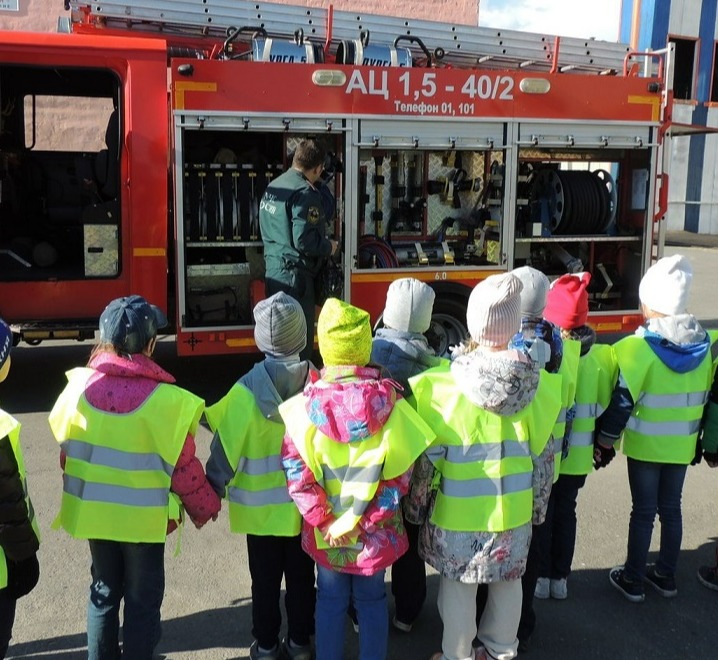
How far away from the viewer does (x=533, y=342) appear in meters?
3.12

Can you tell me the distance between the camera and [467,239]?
24.9 feet

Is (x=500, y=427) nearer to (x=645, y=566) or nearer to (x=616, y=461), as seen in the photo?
(x=645, y=566)

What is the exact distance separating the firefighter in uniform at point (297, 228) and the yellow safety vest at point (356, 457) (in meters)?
2.91

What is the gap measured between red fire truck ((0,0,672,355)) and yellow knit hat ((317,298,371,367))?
3.77m

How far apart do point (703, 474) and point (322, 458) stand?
3693 mm

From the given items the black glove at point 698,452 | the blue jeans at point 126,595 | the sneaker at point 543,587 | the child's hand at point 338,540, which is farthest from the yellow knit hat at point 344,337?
the black glove at point 698,452

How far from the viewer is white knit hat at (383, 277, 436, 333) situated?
124 inches

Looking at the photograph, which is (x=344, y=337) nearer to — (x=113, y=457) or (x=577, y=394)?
(x=113, y=457)

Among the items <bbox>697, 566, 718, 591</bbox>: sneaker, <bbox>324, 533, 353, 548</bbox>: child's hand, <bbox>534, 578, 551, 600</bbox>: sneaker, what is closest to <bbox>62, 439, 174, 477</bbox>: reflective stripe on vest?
<bbox>324, 533, 353, 548</bbox>: child's hand

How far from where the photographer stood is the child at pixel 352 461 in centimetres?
264

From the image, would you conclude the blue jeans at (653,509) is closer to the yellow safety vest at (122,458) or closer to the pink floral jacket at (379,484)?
the pink floral jacket at (379,484)

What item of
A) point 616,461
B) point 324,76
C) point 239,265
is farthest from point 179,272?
point 616,461

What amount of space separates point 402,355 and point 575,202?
478 centimetres

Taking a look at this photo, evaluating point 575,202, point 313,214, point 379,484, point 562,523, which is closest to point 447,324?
point 575,202
